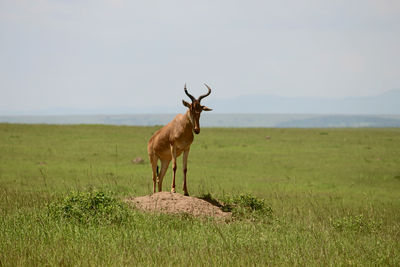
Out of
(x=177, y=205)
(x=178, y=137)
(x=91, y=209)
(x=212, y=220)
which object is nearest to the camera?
(x=91, y=209)

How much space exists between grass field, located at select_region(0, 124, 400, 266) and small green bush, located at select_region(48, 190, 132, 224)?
0.09 feet

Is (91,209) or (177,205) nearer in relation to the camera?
(91,209)

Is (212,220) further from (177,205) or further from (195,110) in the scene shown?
(195,110)

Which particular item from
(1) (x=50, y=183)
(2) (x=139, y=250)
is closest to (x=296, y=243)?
(2) (x=139, y=250)

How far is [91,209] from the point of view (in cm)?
1179

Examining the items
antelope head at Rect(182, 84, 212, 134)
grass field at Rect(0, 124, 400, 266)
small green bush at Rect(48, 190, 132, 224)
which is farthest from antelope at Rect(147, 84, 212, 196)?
small green bush at Rect(48, 190, 132, 224)

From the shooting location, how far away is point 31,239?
966cm

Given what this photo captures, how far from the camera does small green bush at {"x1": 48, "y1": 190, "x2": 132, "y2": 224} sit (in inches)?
446

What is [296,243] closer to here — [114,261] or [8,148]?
[114,261]

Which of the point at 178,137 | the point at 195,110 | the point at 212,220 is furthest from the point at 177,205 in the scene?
the point at 195,110

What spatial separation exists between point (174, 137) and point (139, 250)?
17.0 ft

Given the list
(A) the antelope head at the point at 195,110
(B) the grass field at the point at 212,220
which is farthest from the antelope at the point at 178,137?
(B) the grass field at the point at 212,220

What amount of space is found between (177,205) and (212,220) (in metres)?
1.21

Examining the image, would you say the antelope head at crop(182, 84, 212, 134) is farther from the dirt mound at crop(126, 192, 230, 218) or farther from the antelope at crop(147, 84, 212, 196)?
the dirt mound at crop(126, 192, 230, 218)
